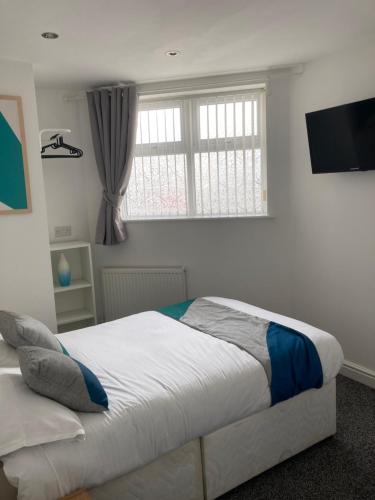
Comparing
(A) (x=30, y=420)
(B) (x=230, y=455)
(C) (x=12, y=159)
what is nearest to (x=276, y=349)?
(B) (x=230, y=455)

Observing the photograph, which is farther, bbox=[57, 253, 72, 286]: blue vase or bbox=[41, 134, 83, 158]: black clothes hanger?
bbox=[57, 253, 72, 286]: blue vase

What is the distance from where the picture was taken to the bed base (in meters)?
1.84

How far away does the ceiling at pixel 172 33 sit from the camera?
221 cm

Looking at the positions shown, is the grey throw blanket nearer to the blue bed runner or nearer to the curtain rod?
the blue bed runner

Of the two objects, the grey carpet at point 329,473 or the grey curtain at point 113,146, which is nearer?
the grey carpet at point 329,473

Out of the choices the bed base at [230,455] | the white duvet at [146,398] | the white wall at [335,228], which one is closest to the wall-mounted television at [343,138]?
the white wall at [335,228]

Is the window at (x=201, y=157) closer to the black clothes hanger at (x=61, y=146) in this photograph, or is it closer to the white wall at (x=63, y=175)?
the white wall at (x=63, y=175)

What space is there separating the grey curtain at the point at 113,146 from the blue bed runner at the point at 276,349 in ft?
5.16

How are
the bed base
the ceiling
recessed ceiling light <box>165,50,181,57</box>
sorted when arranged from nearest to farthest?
the bed base
the ceiling
recessed ceiling light <box>165,50,181,57</box>

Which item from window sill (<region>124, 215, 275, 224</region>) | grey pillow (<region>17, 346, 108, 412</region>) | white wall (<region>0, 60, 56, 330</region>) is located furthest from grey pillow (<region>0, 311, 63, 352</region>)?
window sill (<region>124, 215, 275, 224</region>)

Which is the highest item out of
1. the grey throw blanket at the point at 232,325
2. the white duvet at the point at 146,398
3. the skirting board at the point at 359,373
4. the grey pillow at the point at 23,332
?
the grey pillow at the point at 23,332

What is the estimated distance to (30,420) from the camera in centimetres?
161

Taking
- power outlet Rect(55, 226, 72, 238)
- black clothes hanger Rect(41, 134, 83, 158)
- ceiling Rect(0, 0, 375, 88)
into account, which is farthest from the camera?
power outlet Rect(55, 226, 72, 238)

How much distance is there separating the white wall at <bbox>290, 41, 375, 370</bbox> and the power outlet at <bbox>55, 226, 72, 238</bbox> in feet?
6.92
